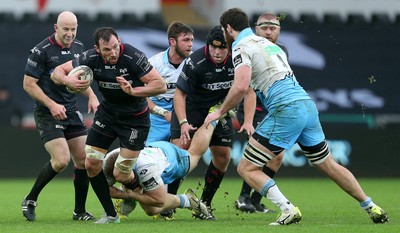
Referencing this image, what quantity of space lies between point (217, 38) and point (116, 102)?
1.52 m

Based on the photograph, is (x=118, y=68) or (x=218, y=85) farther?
(x=218, y=85)

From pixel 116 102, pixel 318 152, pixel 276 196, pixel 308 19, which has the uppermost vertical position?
pixel 116 102

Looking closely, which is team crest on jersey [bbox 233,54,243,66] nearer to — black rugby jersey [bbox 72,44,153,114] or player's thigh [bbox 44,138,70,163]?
black rugby jersey [bbox 72,44,153,114]

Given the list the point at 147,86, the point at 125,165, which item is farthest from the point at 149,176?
the point at 147,86

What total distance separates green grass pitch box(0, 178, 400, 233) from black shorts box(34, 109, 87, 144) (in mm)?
990

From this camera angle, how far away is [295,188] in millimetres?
18297

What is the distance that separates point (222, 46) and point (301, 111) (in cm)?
169

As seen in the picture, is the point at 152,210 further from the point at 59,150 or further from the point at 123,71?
the point at 123,71

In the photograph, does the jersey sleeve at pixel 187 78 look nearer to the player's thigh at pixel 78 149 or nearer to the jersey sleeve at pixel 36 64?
the player's thigh at pixel 78 149

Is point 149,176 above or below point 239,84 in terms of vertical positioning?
below

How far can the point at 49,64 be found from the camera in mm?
12492

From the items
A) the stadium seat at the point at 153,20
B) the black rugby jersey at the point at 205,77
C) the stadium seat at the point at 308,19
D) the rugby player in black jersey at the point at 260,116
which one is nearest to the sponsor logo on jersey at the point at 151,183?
the black rugby jersey at the point at 205,77

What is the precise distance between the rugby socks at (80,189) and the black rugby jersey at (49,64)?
2.72ft

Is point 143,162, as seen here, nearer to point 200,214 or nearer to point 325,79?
point 200,214
